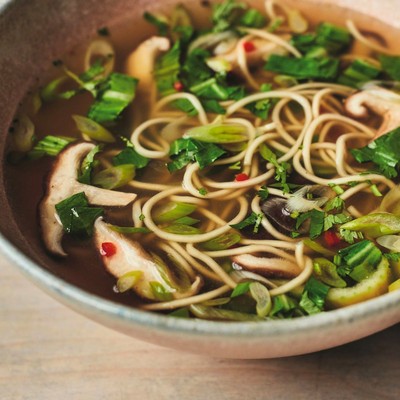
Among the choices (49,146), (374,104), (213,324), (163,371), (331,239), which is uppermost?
(213,324)

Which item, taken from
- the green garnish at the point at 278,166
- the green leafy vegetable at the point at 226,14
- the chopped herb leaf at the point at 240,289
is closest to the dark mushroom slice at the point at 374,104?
the green garnish at the point at 278,166

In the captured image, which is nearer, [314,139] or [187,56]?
[314,139]

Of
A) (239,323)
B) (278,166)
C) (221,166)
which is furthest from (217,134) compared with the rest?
(239,323)

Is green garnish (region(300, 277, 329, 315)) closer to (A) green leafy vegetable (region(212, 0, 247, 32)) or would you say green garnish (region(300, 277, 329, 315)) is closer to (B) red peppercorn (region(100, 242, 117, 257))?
(B) red peppercorn (region(100, 242, 117, 257))

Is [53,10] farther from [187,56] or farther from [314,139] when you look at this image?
[314,139]

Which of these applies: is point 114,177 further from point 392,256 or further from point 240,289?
point 392,256

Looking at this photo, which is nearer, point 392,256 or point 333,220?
point 392,256

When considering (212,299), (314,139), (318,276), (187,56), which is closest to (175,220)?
(212,299)

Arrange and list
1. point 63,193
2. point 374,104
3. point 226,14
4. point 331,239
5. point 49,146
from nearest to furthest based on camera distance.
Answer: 1. point 331,239
2. point 63,193
3. point 49,146
4. point 374,104
5. point 226,14
